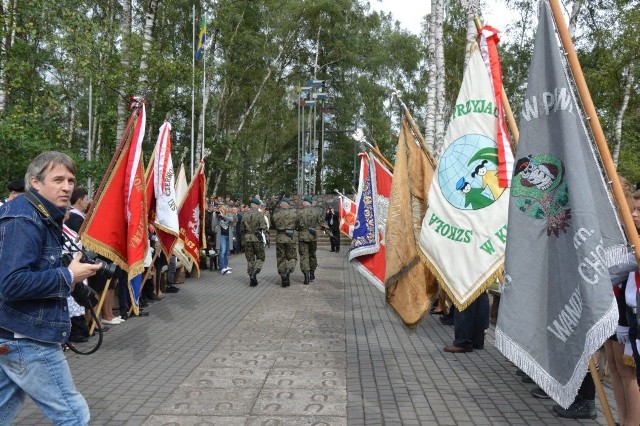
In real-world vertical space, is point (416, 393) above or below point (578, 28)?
below

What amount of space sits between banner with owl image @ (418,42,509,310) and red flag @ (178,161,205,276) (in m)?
6.44

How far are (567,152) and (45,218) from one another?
2.83 m

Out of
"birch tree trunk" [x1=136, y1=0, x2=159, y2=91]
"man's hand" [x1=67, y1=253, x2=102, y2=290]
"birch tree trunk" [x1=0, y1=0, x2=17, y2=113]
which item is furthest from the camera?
"birch tree trunk" [x1=136, y1=0, x2=159, y2=91]

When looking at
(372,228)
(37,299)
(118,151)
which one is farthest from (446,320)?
(37,299)

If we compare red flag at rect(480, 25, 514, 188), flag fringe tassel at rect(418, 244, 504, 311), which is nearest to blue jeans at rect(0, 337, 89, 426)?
flag fringe tassel at rect(418, 244, 504, 311)

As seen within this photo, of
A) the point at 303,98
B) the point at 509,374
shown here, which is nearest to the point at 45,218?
the point at 509,374

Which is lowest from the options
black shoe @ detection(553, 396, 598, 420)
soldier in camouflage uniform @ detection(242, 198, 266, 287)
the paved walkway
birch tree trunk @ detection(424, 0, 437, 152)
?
the paved walkway

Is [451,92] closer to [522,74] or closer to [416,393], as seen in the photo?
[522,74]

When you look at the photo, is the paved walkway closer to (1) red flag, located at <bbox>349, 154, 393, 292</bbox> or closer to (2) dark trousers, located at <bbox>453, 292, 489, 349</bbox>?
(2) dark trousers, located at <bbox>453, 292, 489, 349</bbox>

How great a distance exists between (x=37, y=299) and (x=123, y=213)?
3802 millimetres

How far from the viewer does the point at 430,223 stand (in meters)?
5.77

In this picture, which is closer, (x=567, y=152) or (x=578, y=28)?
(x=567, y=152)

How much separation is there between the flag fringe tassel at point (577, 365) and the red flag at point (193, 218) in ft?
27.0

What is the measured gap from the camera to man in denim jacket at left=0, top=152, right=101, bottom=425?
2770 millimetres
